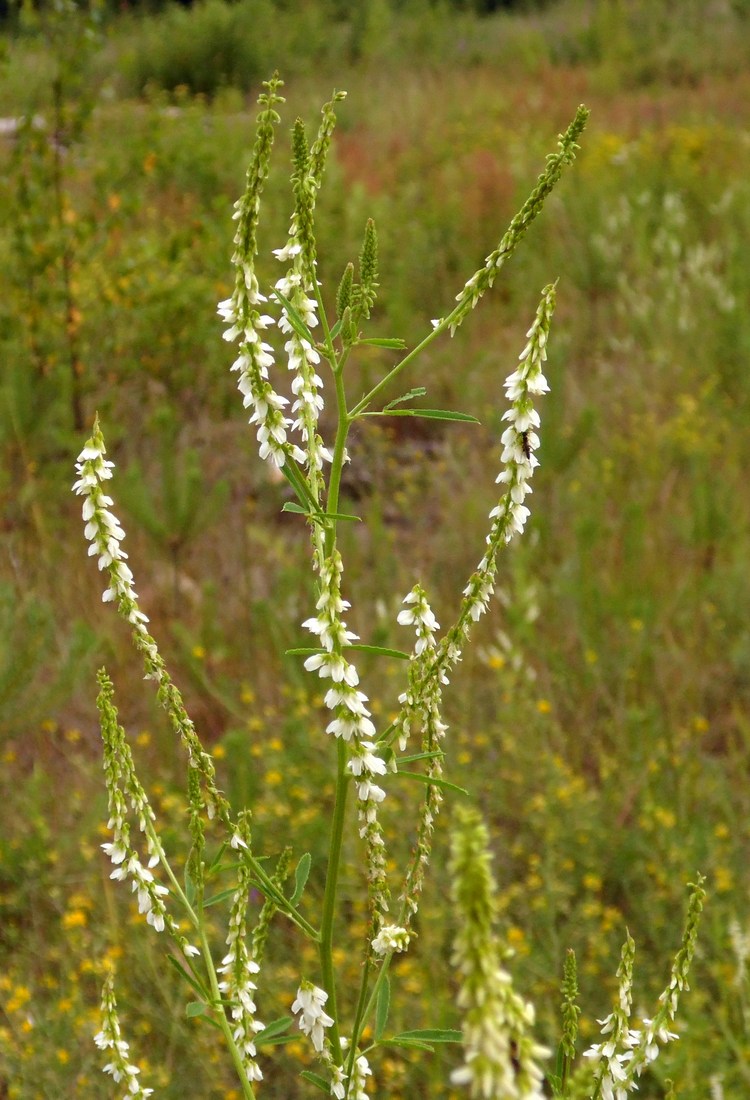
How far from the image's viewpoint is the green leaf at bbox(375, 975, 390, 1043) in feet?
4.19

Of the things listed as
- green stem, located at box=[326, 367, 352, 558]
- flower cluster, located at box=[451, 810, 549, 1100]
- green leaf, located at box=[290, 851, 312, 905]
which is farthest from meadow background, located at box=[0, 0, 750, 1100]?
flower cluster, located at box=[451, 810, 549, 1100]

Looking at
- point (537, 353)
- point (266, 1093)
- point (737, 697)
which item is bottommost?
point (266, 1093)

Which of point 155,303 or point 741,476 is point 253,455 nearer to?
point 155,303

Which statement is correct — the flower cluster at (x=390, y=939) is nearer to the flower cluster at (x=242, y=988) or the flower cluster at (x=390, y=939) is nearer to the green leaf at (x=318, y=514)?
the flower cluster at (x=242, y=988)

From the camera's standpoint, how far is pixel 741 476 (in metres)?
4.96

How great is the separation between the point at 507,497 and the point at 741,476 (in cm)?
400

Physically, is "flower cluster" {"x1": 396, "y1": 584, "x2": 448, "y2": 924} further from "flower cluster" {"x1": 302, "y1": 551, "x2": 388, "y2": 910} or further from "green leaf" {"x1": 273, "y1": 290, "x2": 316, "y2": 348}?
"green leaf" {"x1": 273, "y1": 290, "x2": 316, "y2": 348}

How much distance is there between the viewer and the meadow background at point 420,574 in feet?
9.75

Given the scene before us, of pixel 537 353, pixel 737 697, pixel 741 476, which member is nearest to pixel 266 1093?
pixel 737 697

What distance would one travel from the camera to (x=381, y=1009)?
4.33ft

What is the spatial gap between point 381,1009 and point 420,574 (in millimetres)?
3031

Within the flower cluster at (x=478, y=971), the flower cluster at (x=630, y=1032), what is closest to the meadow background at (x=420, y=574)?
the flower cluster at (x=630, y=1032)

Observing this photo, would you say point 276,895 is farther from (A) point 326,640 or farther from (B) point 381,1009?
(A) point 326,640

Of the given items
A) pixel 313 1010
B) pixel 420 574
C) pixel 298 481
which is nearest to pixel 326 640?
pixel 298 481
